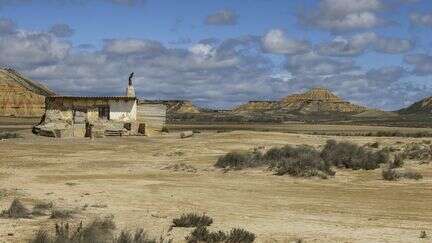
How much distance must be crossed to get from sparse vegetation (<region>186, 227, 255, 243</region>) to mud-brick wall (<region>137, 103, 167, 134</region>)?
3575cm

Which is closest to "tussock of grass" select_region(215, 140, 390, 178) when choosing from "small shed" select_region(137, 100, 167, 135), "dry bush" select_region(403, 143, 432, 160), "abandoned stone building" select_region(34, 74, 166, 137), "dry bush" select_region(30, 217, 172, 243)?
"dry bush" select_region(403, 143, 432, 160)

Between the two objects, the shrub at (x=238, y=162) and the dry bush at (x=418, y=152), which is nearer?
the shrub at (x=238, y=162)

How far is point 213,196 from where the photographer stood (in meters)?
17.7

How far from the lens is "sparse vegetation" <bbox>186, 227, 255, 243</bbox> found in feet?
37.0

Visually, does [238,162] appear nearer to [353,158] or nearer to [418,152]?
[353,158]

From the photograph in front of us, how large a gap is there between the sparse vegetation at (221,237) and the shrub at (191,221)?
1.03 m

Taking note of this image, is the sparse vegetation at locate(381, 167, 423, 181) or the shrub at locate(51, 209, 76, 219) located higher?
the sparse vegetation at locate(381, 167, 423, 181)

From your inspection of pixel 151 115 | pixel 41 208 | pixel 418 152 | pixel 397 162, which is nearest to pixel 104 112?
pixel 151 115

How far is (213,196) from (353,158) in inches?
382

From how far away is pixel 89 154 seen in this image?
31500mm

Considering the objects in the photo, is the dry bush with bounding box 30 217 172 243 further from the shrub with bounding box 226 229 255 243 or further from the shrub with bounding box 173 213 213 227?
the shrub with bounding box 173 213 213 227

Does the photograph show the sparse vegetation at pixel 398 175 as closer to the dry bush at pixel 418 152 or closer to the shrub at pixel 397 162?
the shrub at pixel 397 162

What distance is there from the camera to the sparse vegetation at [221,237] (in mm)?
11273

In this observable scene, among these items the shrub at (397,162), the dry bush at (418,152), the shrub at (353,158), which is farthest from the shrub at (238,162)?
the dry bush at (418,152)
